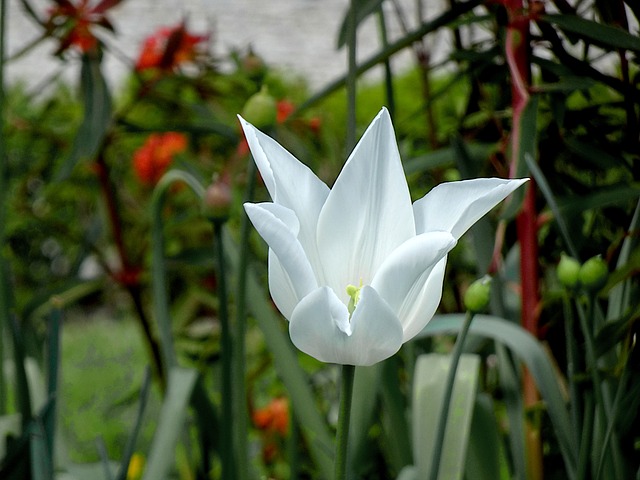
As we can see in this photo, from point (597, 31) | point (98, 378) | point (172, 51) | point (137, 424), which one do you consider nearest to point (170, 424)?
point (137, 424)

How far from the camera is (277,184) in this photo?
41 cm

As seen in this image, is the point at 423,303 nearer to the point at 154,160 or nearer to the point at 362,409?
the point at 362,409

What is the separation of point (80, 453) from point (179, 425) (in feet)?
3.29

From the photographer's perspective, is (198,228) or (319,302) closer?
(319,302)

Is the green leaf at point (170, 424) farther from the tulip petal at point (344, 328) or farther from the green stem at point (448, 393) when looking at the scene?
the tulip petal at point (344, 328)

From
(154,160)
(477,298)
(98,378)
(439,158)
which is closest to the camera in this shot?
(477,298)

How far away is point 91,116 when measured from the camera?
93 cm

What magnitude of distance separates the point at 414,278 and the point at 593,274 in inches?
8.0

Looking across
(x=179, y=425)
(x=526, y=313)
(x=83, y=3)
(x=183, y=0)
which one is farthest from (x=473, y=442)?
(x=183, y=0)

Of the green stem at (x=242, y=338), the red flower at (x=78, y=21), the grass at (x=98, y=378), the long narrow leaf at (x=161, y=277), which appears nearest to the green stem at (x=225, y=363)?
the green stem at (x=242, y=338)

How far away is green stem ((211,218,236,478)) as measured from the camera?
0.61 m

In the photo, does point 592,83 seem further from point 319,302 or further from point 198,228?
point 198,228

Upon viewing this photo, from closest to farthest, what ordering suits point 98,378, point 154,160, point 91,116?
point 91,116 < point 154,160 < point 98,378

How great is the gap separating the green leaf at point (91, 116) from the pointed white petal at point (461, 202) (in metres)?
0.53
